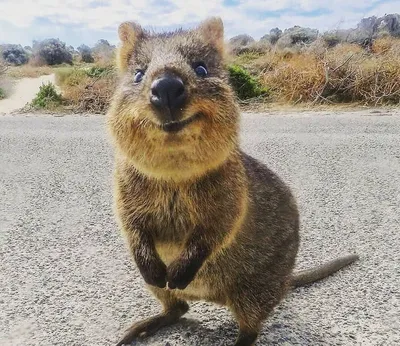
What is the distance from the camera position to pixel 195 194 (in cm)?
297

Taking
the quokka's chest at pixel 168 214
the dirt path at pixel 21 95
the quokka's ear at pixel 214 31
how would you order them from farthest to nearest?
the dirt path at pixel 21 95, the quokka's ear at pixel 214 31, the quokka's chest at pixel 168 214

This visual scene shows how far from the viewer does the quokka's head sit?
2449 mm

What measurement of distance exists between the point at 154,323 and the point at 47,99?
50.8ft

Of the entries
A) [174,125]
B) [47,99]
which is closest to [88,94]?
[47,99]

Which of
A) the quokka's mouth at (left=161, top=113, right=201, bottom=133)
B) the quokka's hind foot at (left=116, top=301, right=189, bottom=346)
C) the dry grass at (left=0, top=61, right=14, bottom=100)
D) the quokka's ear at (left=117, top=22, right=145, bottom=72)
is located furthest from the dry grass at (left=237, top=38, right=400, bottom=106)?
the quokka's mouth at (left=161, top=113, right=201, bottom=133)

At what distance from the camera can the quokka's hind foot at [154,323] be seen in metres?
3.69

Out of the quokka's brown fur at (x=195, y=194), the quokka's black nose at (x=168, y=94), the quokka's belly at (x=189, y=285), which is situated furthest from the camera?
the quokka's belly at (x=189, y=285)

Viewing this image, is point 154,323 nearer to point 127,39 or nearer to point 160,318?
point 160,318

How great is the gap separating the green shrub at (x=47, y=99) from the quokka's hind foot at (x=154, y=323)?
14732 millimetres

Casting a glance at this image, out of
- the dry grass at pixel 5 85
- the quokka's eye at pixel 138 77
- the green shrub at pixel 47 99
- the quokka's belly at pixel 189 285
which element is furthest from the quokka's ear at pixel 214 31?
the dry grass at pixel 5 85

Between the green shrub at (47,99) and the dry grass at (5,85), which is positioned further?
the dry grass at (5,85)

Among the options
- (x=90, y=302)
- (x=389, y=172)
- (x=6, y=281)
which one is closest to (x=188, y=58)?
(x=90, y=302)

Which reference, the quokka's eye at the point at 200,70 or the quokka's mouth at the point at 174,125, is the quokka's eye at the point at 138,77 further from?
the quokka's mouth at the point at 174,125

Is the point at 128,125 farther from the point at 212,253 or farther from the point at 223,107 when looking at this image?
the point at 212,253
